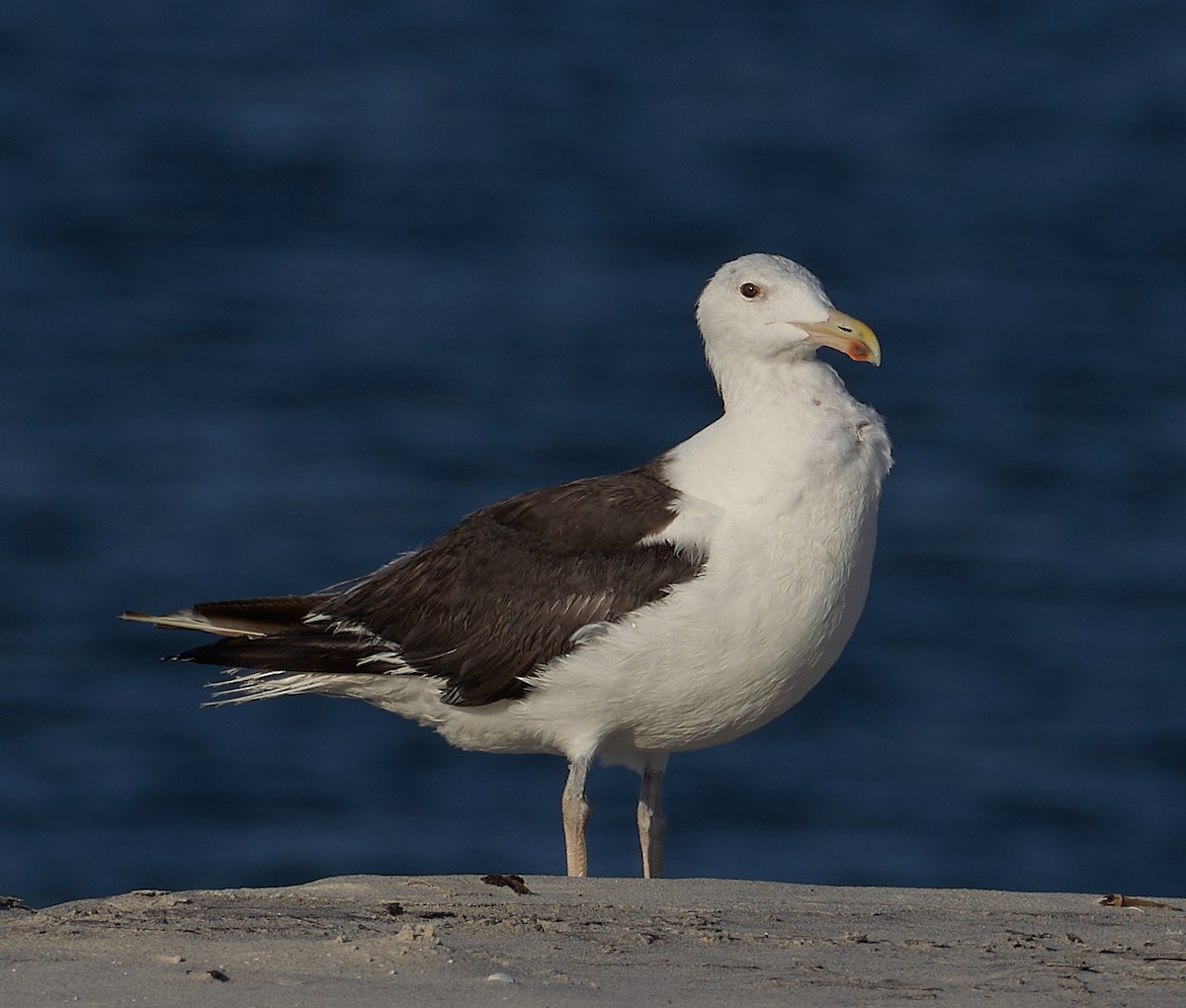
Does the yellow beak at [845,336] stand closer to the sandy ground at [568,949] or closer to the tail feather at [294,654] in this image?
the tail feather at [294,654]

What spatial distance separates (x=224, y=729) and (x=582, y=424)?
5.51m

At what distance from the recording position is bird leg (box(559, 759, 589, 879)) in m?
8.85

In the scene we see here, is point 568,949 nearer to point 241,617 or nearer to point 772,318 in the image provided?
point 772,318

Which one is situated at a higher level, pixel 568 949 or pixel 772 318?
pixel 772 318

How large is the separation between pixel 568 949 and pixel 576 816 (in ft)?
9.02

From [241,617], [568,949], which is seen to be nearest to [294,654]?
[241,617]

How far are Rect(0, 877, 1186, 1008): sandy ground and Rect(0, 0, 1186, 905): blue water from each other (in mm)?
8823

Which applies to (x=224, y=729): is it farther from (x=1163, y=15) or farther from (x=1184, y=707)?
(x=1163, y=15)

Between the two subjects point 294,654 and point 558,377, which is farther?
point 558,377

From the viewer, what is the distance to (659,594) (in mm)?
8500

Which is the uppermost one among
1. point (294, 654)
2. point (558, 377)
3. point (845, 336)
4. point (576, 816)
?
point (558, 377)

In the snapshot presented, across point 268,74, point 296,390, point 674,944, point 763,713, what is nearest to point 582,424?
point 296,390

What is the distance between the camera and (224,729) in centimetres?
1819

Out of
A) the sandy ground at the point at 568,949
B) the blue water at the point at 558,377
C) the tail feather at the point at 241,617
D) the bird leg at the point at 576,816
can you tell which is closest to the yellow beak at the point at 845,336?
the bird leg at the point at 576,816
